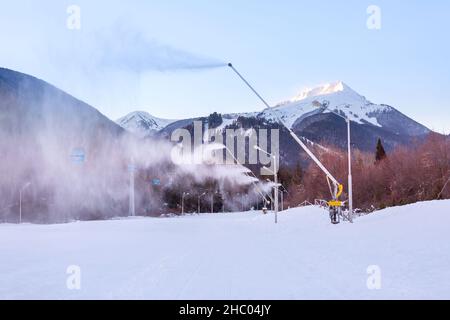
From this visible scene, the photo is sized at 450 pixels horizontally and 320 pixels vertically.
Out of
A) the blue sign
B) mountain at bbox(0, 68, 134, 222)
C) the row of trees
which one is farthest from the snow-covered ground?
mountain at bbox(0, 68, 134, 222)

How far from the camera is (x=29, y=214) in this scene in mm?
139250

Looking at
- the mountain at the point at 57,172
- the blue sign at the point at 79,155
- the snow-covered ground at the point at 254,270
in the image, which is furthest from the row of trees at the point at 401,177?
the mountain at the point at 57,172

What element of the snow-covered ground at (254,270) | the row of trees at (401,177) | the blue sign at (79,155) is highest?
the blue sign at (79,155)

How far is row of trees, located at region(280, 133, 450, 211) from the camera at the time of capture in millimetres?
57344

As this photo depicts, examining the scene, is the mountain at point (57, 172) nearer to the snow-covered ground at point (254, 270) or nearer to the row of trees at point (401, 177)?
the row of trees at point (401, 177)

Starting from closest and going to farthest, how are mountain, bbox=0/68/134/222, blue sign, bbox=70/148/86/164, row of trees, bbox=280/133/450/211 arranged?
1. row of trees, bbox=280/133/450/211
2. blue sign, bbox=70/148/86/164
3. mountain, bbox=0/68/134/222

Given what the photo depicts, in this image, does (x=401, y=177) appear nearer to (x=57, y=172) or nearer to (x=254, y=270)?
(x=254, y=270)

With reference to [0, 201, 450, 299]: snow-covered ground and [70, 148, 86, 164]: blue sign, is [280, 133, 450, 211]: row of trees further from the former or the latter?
[70, 148, 86, 164]: blue sign

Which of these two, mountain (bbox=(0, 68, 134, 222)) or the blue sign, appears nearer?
the blue sign

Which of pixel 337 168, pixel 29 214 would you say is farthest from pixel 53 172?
pixel 337 168

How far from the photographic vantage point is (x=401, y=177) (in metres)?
66.4

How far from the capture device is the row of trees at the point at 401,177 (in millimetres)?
57344

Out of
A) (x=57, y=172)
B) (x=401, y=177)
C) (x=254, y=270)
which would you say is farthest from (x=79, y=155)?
(x=57, y=172)
